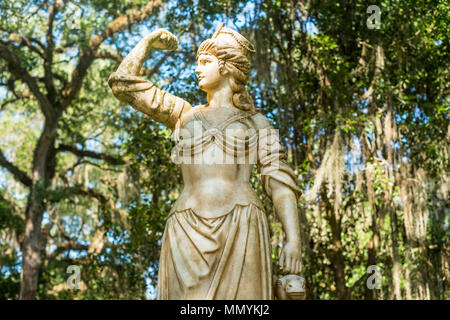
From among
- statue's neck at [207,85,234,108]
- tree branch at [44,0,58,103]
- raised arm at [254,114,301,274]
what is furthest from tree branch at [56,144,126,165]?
raised arm at [254,114,301,274]

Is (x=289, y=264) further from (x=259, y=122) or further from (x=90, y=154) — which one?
(x=90, y=154)

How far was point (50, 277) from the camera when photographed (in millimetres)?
15406

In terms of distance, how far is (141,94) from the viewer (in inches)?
174

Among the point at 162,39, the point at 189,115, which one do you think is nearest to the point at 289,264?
the point at 189,115

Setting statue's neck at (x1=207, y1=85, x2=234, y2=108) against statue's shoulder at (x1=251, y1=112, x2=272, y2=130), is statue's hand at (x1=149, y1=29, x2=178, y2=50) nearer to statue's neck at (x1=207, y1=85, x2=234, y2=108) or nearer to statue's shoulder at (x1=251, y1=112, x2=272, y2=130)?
statue's neck at (x1=207, y1=85, x2=234, y2=108)

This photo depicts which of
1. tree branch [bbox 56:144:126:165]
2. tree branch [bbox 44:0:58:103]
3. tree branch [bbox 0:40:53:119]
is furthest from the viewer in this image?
tree branch [bbox 56:144:126:165]

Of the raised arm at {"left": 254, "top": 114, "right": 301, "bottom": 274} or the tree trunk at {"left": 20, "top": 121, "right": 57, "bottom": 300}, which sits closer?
the raised arm at {"left": 254, "top": 114, "right": 301, "bottom": 274}

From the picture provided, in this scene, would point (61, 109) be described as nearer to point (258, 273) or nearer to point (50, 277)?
point (50, 277)

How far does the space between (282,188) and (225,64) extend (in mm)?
932

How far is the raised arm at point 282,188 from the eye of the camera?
401 cm

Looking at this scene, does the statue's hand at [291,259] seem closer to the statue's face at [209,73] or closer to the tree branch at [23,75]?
the statue's face at [209,73]

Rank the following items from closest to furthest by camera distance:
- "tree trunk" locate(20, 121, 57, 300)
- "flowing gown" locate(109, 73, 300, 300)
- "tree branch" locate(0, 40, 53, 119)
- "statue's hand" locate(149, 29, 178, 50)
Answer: "flowing gown" locate(109, 73, 300, 300) < "statue's hand" locate(149, 29, 178, 50) < "tree trunk" locate(20, 121, 57, 300) < "tree branch" locate(0, 40, 53, 119)

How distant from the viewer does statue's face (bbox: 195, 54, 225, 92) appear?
4.51 m

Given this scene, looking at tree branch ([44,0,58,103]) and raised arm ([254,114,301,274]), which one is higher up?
tree branch ([44,0,58,103])
